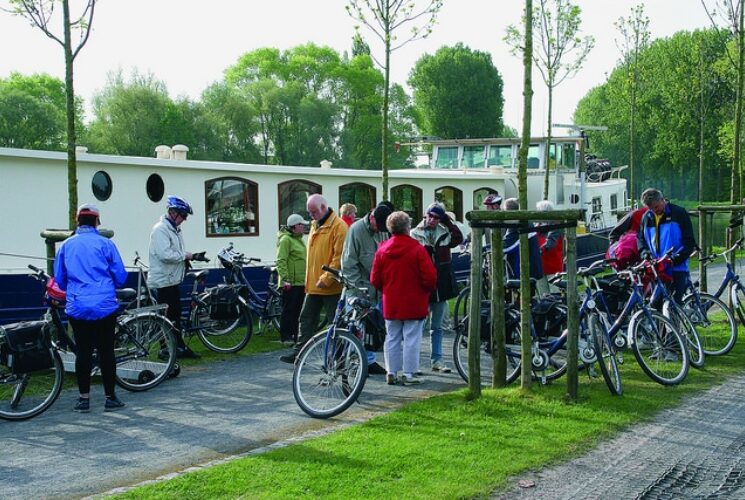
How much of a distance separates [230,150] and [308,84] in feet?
29.3

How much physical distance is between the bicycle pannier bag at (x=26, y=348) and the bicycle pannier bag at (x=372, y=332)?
8.87 feet

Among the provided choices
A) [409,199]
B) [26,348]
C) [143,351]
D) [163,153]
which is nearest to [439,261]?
[143,351]

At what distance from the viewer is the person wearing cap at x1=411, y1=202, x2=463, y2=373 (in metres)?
9.42

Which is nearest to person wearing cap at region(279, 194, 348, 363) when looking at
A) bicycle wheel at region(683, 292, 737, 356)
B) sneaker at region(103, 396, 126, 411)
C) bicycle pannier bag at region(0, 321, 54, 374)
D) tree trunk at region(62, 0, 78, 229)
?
sneaker at region(103, 396, 126, 411)

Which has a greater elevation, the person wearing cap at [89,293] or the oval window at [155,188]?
the oval window at [155,188]

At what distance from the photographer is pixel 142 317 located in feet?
28.4

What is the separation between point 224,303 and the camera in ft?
36.0

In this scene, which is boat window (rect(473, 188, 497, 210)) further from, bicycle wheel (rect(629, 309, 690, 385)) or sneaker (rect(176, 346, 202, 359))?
bicycle wheel (rect(629, 309, 690, 385))

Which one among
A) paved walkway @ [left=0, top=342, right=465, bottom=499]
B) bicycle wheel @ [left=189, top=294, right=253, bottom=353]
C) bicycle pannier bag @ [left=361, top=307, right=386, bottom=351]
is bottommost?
paved walkway @ [left=0, top=342, right=465, bottom=499]

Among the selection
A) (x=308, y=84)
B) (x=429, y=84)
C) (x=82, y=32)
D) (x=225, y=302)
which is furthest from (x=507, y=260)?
(x=429, y=84)

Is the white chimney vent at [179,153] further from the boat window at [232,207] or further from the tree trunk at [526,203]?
the tree trunk at [526,203]

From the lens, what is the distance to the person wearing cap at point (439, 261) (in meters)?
9.42

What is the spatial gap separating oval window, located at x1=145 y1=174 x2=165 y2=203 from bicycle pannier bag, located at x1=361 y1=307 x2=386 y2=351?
793cm

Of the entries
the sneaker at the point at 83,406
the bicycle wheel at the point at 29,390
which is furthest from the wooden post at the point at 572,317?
the bicycle wheel at the point at 29,390
